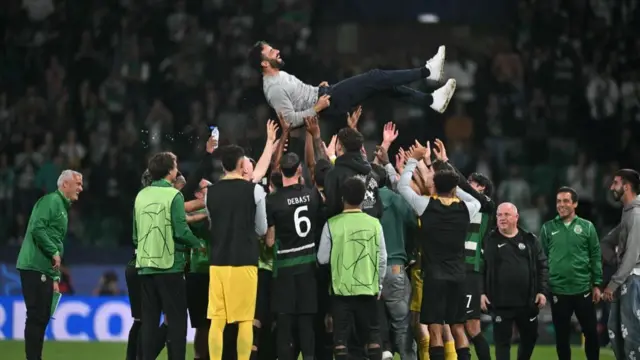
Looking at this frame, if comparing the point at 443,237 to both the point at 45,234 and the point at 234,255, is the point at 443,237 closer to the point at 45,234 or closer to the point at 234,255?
the point at 234,255

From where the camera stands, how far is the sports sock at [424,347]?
11.8 metres

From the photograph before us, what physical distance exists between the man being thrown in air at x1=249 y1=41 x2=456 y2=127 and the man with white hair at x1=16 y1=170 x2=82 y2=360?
2288 mm

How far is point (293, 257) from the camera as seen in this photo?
35.1 ft

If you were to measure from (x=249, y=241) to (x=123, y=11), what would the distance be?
12.5 metres

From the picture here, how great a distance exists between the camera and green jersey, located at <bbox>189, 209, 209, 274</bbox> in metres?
11.3

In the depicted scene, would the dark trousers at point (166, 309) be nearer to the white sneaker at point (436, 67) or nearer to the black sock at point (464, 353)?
the black sock at point (464, 353)

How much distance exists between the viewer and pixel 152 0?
2223 cm

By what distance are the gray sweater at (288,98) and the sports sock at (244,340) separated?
6.95 ft

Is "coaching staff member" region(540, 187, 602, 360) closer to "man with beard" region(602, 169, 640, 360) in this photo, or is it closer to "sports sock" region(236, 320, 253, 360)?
"man with beard" region(602, 169, 640, 360)

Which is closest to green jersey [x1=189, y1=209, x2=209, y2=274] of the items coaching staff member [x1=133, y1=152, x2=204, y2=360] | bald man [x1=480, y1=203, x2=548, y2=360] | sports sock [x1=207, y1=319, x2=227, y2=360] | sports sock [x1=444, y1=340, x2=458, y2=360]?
coaching staff member [x1=133, y1=152, x2=204, y2=360]

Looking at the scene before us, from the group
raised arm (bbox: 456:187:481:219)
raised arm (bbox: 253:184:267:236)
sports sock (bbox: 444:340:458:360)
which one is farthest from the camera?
sports sock (bbox: 444:340:458:360)

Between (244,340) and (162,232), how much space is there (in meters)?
1.24

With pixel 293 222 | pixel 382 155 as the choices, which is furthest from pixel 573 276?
pixel 293 222

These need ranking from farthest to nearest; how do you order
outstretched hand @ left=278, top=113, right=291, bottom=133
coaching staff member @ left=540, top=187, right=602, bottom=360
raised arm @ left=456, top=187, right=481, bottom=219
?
coaching staff member @ left=540, top=187, right=602, bottom=360 → outstretched hand @ left=278, top=113, right=291, bottom=133 → raised arm @ left=456, top=187, right=481, bottom=219
